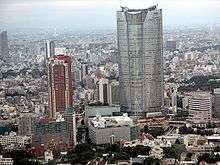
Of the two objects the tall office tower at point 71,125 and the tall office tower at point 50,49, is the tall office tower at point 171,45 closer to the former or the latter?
the tall office tower at point 50,49

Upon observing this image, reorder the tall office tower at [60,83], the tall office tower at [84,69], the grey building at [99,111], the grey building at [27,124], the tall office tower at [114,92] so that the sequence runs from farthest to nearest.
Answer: the tall office tower at [84,69] < the tall office tower at [114,92] < the tall office tower at [60,83] < the grey building at [99,111] < the grey building at [27,124]

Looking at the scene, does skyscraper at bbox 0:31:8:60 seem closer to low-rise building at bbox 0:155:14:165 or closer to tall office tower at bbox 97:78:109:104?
tall office tower at bbox 97:78:109:104

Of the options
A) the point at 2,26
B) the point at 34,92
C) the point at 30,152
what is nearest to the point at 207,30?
the point at 34,92

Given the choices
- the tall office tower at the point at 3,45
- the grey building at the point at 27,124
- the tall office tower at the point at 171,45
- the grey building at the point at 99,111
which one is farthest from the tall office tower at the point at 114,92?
the grey building at the point at 27,124

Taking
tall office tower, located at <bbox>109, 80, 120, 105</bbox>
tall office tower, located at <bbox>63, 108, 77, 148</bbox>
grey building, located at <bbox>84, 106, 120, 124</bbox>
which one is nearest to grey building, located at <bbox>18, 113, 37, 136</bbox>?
tall office tower, located at <bbox>63, 108, 77, 148</bbox>

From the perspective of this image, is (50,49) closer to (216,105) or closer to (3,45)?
(3,45)
